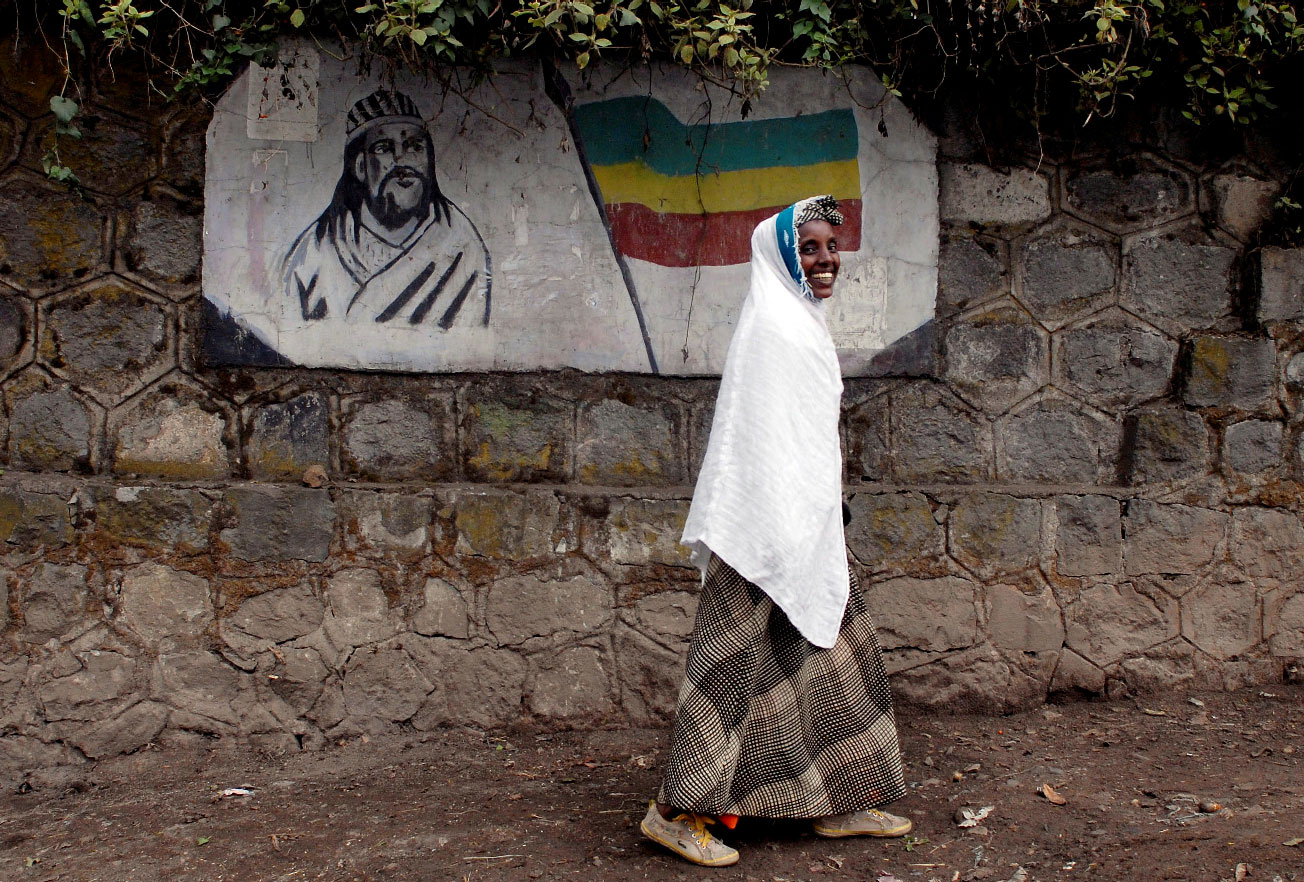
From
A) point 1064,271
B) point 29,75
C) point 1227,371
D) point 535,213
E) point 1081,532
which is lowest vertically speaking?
point 1081,532

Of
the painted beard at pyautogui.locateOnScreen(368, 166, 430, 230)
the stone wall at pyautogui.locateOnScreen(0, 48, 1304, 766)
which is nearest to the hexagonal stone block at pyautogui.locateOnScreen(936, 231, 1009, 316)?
the stone wall at pyautogui.locateOnScreen(0, 48, 1304, 766)

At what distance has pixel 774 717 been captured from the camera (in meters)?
2.72

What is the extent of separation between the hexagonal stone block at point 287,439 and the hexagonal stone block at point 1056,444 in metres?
2.45

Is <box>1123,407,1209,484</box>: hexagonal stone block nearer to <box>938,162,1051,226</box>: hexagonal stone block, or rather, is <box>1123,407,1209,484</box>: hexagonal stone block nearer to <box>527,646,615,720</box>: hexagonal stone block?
<box>938,162,1051,226</box>: hexagonal stone block

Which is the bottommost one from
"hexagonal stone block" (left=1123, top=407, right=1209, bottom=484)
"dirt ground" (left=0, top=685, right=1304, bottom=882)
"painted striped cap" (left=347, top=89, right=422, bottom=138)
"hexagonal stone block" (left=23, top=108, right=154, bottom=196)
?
"dirt ground" (left=0, top=685, right=1304, bottom=882)

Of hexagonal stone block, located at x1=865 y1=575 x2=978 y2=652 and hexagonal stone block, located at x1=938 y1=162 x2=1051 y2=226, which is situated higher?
hexagonal stone block, located at x1=938 y1=162 x2=1051 y2=226

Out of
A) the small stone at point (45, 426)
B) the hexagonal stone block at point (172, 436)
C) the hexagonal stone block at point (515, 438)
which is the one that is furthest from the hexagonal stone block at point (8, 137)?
the hexagonal stone block at point (515, 438)

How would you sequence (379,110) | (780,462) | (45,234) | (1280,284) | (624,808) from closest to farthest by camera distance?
1. (780,462)
2. (624,808)
3. (45,234)
4. (379,110)
5. (1280,284)

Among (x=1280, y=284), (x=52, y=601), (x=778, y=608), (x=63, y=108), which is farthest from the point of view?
(x=1280, y=284)

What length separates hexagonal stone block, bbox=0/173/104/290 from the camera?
3.47m

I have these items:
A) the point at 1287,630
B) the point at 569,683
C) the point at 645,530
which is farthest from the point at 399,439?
the point at 1287,630

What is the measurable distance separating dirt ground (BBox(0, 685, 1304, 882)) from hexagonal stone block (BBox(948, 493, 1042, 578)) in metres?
0.56

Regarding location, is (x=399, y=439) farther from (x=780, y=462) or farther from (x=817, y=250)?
(x=817, y=250)

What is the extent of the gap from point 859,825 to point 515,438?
5.61 ft
